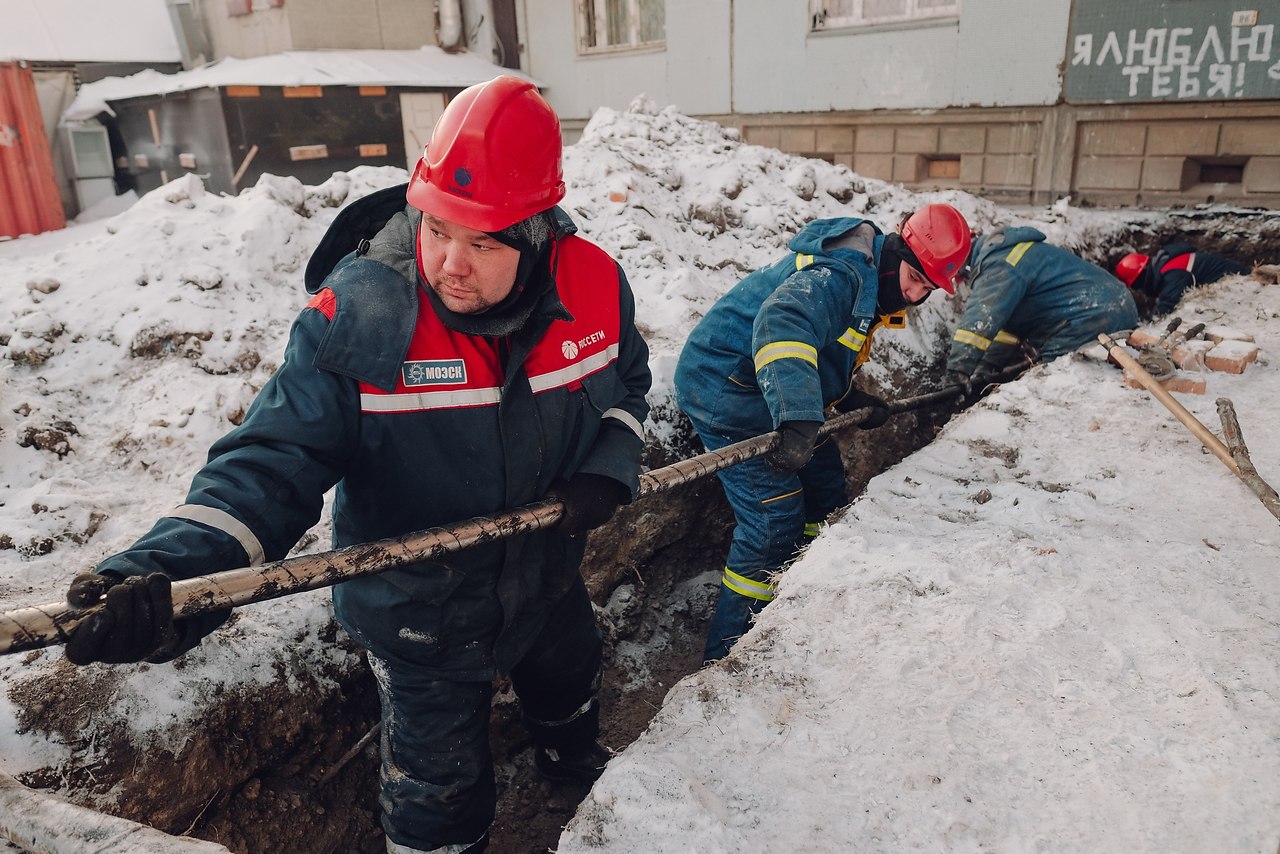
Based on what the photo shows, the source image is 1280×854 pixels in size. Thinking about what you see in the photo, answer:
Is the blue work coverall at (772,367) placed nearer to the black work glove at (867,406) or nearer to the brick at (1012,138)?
the black work glove at (867,406)

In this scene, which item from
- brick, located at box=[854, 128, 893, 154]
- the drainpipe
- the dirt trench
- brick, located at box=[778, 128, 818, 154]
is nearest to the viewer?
the dirt trench

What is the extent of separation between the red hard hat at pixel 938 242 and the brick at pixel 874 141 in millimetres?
6980

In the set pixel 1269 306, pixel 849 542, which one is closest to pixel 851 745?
pixel 849 542

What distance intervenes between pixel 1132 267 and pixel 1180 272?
1.42 feet

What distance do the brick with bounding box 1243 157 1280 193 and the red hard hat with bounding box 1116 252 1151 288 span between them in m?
2.38

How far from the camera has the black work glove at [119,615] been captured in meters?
1.48

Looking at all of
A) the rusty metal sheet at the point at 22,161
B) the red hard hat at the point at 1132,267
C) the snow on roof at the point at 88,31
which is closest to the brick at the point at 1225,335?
the red hard hat at the point at 1132,267

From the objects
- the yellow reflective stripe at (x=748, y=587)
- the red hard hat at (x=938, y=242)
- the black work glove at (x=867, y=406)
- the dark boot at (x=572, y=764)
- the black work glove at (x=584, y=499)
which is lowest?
the dark boot at (x=572, y=764)

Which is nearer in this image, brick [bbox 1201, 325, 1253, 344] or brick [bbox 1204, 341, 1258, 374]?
brick [bbox 1204, 341, 1258, 374]

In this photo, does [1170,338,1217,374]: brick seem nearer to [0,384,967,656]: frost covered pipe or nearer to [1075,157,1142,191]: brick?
[0,384,967,656]: frost covered pipe

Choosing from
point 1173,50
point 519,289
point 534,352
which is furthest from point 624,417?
point 1173,50

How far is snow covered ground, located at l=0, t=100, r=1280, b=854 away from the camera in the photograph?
1849 mm

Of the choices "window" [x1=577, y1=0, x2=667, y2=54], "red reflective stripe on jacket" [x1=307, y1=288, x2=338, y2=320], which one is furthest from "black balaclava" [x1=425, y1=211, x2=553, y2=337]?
"window" [x1=577, y1=0, x2=667, y2=54]

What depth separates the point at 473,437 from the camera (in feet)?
6.69
